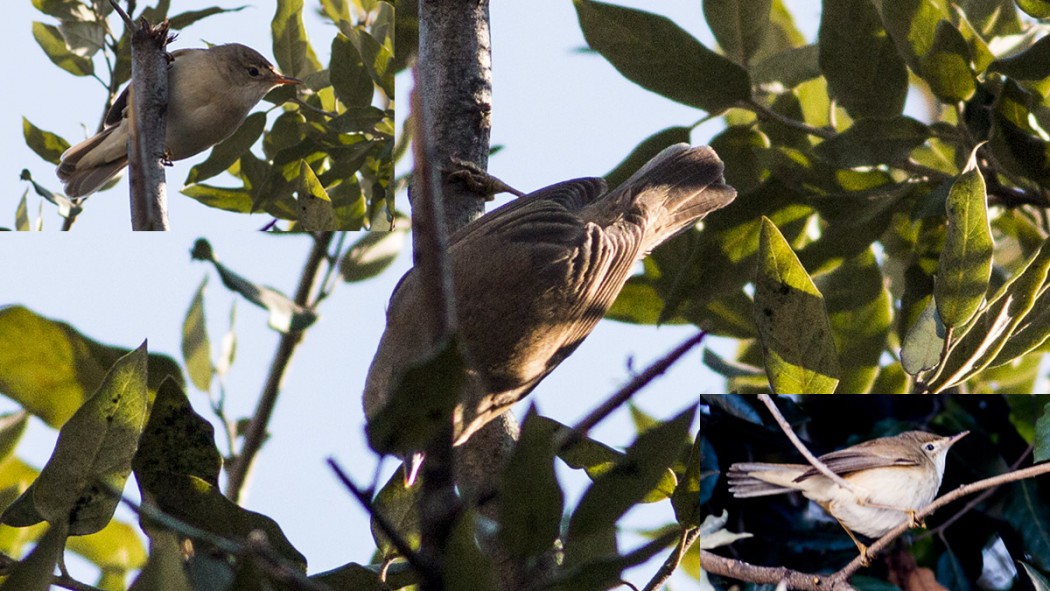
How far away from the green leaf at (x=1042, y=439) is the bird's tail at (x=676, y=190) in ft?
1.85

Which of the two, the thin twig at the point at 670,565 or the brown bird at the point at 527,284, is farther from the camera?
the brown bird at the point at 527,284

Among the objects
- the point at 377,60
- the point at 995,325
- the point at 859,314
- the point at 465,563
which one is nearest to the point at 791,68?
the point at 859,314

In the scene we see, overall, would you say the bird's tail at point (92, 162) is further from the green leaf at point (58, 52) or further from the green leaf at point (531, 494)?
the green leaf at point (531, 494)

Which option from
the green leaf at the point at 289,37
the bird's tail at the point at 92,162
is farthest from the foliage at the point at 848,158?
the bird's tail at the point at 92,162

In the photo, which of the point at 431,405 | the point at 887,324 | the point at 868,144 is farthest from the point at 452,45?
the point at 431,405

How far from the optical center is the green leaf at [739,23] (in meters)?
1.50

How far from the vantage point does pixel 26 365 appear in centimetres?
88

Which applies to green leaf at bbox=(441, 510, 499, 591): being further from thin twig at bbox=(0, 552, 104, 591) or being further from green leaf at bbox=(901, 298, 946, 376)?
green leaf at bbox=(901, 298, 946, 376)

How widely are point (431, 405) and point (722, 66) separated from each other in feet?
3.40

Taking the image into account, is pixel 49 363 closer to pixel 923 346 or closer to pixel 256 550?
pixel 256 550

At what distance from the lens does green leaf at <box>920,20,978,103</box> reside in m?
1.36

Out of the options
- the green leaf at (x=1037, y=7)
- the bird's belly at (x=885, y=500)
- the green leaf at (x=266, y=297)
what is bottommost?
the bird's belly at (x=885, y=500)

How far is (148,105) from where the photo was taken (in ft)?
4.76

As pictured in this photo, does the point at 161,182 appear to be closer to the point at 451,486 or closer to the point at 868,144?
the point at 868,144
